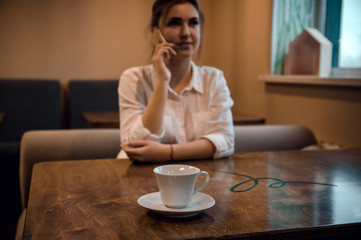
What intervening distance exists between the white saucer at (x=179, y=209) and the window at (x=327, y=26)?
5.54 feet

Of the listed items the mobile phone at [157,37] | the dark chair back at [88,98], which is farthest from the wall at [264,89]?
the dark chair back at [88,98]

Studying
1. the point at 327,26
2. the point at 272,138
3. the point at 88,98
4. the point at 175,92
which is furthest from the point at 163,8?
the point at 88,98

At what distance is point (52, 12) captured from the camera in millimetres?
3779

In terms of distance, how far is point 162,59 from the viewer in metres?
1.61

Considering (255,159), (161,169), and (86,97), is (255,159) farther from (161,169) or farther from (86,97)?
(86,97)

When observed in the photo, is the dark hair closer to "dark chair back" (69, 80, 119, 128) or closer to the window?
the window

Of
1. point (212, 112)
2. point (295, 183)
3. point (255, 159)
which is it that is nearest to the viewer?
point (295, 183)

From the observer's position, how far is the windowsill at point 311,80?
196 cm

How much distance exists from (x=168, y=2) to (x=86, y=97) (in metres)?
2.26

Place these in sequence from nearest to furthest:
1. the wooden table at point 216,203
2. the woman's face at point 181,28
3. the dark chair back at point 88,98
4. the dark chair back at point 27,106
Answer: the wooden table at point 216,203 < the woman's face at point 181,28 < the dark chair back at point 27,106 < the dark chair back at point 88,98

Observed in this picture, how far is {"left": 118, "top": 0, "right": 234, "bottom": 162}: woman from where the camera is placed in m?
1.54

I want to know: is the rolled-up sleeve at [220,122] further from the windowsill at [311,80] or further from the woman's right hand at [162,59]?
the windowsill at [311,80]

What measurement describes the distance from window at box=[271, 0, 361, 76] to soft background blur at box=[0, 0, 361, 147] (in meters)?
0.14

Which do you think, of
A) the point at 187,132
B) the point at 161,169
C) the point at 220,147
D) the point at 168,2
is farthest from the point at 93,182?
the point at 168,2
